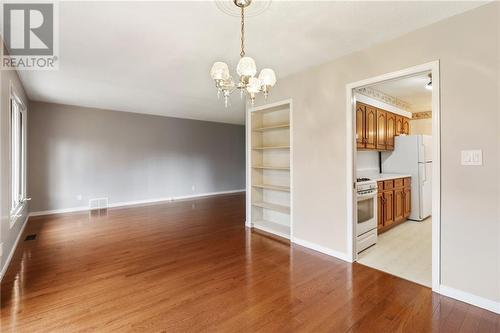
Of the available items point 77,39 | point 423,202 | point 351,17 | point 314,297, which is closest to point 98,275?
point 314,297

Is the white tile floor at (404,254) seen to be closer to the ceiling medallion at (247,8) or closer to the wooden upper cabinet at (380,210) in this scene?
the wooden upper cabinet at (380,210)

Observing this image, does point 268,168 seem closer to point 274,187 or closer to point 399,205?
point 274,187

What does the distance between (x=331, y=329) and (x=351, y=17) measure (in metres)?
2.59

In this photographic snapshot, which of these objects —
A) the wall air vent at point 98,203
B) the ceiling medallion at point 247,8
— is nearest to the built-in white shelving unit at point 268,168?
the ceiling medallion at point 247,8

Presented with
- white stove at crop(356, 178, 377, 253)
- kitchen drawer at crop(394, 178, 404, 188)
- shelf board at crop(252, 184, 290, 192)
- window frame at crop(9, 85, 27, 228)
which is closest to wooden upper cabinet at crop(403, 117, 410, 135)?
kitchen drawer at crop(394, 178, 404, 188)

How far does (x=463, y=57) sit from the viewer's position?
2078 millimetres

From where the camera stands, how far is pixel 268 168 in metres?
4.25

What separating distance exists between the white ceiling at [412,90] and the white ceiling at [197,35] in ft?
4.52

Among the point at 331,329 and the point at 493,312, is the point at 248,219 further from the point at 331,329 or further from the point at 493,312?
the point at 493,312

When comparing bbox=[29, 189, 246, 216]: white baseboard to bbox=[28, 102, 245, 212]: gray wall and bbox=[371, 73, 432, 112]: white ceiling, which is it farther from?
bbox=[371, 73, 432, 112]: white ceiling

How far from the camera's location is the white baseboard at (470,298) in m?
1.96

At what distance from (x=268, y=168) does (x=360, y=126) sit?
1.67m

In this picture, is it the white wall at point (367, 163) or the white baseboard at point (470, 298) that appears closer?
the white baseboard at point (470, 298)

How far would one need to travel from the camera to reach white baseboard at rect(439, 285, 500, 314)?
196 centimetres
